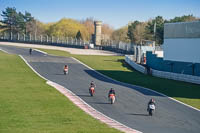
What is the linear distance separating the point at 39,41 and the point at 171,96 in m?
76.7

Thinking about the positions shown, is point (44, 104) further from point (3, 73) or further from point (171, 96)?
point (3, 73)

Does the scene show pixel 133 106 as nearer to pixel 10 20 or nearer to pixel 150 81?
pixel 150 81

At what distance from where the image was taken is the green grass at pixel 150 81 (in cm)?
3461

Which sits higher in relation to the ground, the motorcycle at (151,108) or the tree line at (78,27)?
the tree line at (78,27)

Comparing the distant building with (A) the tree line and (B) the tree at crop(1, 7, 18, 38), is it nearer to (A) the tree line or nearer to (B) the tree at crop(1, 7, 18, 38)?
(A) the tree line

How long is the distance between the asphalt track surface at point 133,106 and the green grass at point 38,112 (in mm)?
2256

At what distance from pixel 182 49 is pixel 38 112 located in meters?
28.0

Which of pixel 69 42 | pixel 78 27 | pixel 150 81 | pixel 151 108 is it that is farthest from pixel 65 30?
pixel 151 108

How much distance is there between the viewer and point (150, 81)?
4388 cm

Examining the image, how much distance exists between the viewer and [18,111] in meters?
24.8

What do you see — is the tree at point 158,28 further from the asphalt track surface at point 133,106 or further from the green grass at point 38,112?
the green grass at point 38,112

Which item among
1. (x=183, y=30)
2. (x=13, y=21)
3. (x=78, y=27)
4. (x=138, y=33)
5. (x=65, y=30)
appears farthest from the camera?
(x=78, y=27)

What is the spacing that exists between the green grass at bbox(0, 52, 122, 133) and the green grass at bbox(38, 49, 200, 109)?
33.8ft

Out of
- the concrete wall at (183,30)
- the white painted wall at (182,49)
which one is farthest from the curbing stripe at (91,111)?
the concrete wall at (183,30)
